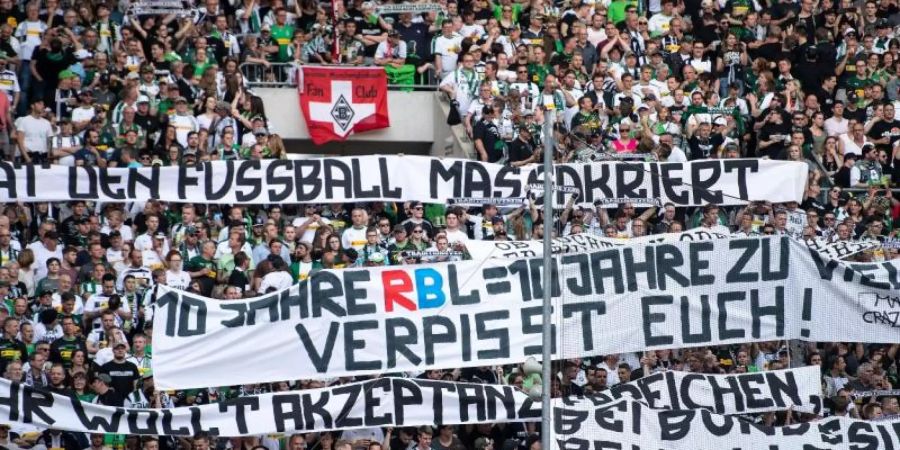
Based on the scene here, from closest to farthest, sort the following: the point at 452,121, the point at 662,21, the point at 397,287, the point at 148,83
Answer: the point at 397,287 → the point at 148,83 → the point at 452,121 → the point at 662,21

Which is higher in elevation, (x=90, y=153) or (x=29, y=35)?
(x=29, y=35)

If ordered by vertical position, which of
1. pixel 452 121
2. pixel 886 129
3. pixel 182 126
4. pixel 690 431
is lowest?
pixel 690 431

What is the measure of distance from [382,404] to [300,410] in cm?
80

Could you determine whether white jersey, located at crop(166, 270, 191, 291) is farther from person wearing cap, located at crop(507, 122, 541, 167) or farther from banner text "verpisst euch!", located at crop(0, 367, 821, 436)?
person wearing cap, located at crop(507, 122, 541, 167)

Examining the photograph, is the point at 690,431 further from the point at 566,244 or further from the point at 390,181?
the point at 390,181

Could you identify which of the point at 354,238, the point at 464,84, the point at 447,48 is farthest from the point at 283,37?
the point at 354,238

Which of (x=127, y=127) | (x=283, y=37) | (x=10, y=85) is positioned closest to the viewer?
(x=127, y=127)

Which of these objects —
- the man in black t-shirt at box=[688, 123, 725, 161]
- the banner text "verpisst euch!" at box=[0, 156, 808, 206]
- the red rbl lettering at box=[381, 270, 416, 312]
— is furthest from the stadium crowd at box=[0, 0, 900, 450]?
the red rbl lettering at box=[381, 270, 416, 312]

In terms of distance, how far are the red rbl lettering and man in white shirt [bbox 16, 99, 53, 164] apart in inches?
202

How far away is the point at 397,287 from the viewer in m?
20.3

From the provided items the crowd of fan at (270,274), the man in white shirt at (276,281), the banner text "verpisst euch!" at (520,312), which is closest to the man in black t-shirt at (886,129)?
the crowd of fan at (270,274)

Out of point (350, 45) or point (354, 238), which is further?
point (350, 45)

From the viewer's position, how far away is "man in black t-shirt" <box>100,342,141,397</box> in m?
20.0

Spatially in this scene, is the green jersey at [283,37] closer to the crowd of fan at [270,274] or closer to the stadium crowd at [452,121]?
the stadium crowd at [452,121]
